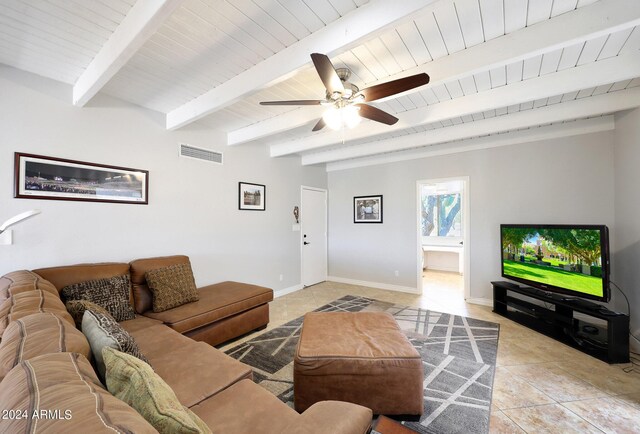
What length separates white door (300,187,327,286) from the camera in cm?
516

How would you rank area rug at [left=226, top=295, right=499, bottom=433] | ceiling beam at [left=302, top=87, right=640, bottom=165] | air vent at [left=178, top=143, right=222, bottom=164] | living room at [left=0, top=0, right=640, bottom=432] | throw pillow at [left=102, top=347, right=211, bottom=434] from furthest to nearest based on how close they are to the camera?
air vent at [left=178, top=143, right=222, bottom=164]
ceiling beam at [left=302, top=87, right=640, bottom=165]
area rug at [left=226, top=295, right=499, bottom=433]
living room at [left=0, top=0, right=640, bottom=432]
throw pillow at [left=102, top=347, right=211, bottom=434]

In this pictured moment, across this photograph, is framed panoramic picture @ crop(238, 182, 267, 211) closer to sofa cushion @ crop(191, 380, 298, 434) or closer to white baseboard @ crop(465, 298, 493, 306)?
sofa cushion @ crop(191, 380, 298, 434)

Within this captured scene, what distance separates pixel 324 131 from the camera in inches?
148

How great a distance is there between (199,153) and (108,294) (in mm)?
1936

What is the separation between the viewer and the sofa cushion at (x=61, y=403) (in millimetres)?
543

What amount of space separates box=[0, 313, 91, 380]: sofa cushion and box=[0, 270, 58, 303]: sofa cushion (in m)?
0.61

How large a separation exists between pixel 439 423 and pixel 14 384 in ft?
6.85

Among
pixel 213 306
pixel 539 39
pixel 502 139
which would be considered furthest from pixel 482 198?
pixel 213 306

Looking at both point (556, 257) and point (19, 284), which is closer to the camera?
point (19, 284)

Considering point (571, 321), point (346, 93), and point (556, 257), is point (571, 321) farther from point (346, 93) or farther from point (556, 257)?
point (346, 93)

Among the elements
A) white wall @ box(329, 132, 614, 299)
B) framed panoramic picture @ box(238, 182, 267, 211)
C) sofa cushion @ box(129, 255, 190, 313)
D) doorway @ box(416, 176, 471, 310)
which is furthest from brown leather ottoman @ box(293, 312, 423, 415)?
doorway @ box(416, 176, 471, 310)

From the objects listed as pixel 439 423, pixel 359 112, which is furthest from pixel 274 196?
pixel 439 423

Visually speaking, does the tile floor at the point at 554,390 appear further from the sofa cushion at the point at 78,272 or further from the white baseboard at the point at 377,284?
the sofa cushion at the point at 78,272

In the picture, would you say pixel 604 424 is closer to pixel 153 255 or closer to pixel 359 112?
pixel 359 112
